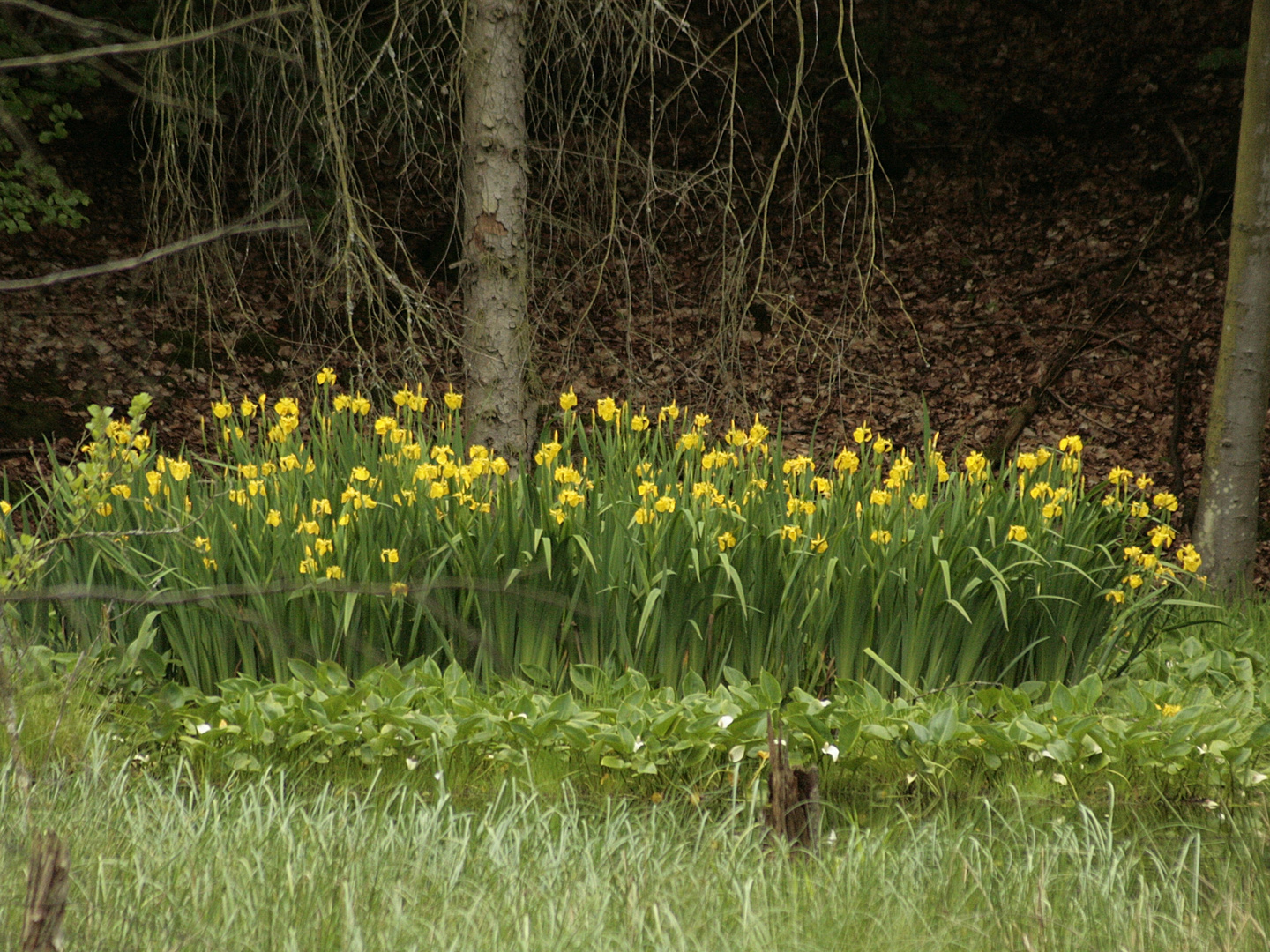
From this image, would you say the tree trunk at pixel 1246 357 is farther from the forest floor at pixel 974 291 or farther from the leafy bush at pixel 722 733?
the leafy bush at pixel 722 733

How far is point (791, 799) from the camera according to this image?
252cm

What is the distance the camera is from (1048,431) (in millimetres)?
8406

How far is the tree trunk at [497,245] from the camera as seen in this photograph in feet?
15.0

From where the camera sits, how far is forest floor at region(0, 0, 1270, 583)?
817cm

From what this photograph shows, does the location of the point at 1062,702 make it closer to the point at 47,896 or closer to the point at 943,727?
the point at 943,727

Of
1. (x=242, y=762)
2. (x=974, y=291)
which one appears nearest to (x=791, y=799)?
(x=242, y=762)

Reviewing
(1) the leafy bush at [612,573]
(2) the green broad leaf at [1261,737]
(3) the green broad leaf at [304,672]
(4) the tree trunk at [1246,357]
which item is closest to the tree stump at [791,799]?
(1) the leafy bush at [612,573]

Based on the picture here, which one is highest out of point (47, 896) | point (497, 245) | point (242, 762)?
point (497, 245)

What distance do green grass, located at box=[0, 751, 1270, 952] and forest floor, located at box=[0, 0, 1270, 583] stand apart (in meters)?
4.26

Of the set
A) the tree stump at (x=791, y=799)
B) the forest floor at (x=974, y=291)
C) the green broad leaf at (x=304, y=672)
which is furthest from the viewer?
the forest floor at (x=974, y=291)

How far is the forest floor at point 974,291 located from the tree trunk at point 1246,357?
197 cm

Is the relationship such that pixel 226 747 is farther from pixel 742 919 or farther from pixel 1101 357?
pixel 1101 357

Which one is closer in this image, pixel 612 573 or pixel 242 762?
pixel 242 762

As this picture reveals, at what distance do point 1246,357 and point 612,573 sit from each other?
3765 millimetres
